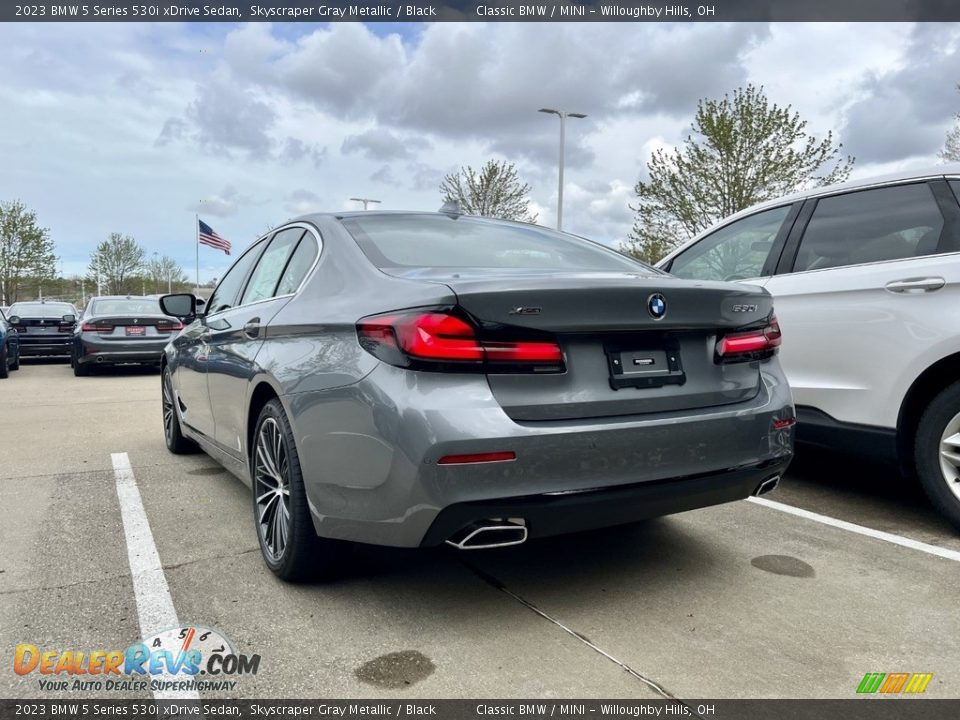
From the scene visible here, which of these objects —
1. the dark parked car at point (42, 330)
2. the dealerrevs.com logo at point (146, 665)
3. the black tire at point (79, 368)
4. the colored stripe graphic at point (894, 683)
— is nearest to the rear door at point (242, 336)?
the dealerrevs.com logo at point (146, 665)

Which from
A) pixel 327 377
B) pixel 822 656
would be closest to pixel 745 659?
pixel 822 656

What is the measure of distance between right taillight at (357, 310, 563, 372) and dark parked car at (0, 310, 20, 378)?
487 inches

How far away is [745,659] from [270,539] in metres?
1.87

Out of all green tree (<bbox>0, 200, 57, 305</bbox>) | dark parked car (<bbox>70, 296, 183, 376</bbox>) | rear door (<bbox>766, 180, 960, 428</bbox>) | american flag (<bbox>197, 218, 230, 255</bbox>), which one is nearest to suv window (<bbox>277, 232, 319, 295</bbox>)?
rear door (<bbox>766, 180, 960, 428</bbox>)

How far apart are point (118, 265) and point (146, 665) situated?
6471cm

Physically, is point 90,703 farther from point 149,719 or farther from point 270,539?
point 270,539

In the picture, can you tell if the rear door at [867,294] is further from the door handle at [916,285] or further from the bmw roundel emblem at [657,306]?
the bmw roundel emblem at [657,306]

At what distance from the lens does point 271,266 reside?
12.6ft

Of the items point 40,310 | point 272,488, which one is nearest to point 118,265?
point 40,310

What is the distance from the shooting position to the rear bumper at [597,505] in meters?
2.33

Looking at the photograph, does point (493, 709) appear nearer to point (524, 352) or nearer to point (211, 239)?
point (524, 352)

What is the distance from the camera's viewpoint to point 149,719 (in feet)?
6.79

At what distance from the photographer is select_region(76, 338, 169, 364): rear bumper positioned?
12.5 m

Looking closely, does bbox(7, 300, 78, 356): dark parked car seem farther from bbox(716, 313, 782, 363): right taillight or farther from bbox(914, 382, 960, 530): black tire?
bbox(914, 382, 960, 530): black tire
